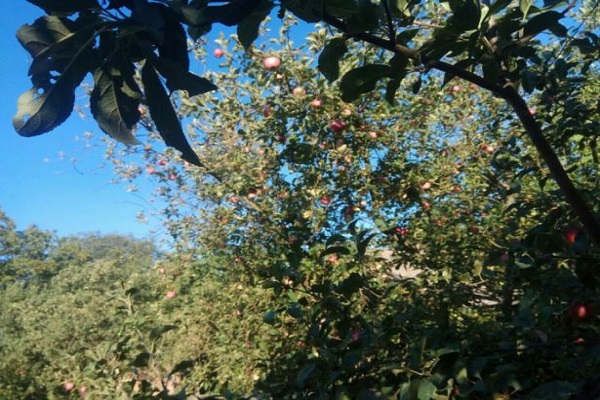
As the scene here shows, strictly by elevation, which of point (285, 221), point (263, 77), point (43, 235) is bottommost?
point (285, 221)

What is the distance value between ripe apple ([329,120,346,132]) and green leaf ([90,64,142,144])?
2.37 metres

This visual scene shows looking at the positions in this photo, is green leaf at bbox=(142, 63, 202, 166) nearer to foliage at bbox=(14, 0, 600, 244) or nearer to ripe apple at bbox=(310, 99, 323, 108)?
foliage at bbox=(14, 0, 600, 244)

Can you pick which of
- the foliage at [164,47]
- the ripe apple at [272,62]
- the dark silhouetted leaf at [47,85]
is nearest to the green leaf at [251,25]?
the foliage at [164,47]

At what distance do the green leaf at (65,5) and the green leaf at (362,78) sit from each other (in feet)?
1.66

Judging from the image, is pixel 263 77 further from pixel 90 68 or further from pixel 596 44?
pixel 90 68

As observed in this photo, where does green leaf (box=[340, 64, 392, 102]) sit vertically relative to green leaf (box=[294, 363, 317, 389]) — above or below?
above

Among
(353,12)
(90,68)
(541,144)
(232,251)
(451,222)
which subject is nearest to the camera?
(90,68)

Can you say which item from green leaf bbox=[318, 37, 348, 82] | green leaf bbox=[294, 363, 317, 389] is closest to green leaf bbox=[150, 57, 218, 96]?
green leaf bbox=[318, 37, 348, 82]

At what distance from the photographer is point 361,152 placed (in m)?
3.20

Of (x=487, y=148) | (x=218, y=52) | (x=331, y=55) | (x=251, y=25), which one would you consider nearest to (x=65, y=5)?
(x=251, y=25)

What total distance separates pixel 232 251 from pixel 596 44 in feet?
9.69

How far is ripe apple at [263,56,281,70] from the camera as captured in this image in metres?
3.23

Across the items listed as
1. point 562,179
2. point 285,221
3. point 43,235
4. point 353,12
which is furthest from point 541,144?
point 43,235

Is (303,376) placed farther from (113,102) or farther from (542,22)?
(542,22)
